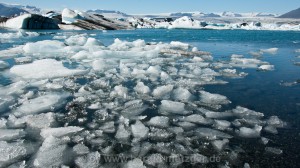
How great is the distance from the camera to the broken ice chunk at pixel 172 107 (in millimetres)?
4141

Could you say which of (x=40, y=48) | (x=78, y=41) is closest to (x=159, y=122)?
(x=40, y=48)

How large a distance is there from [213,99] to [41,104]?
2.74 m

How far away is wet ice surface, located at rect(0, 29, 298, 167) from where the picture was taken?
9.49 ft

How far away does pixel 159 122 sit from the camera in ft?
12.2

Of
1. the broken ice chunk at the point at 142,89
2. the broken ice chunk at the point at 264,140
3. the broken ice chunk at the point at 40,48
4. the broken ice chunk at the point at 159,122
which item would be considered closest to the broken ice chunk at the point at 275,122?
the broken ice chunk at the point at 264,140

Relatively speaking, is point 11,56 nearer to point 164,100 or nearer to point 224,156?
point 164,100

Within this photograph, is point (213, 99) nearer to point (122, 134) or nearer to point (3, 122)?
point (122, 134)

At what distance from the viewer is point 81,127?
3562 millimetres

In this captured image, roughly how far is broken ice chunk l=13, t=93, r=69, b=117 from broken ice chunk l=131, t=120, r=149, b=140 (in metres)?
1.44

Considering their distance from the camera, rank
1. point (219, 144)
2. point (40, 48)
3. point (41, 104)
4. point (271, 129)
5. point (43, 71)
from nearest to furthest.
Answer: point (219, 144), point (271, 129), point (41, 104), point (43, 71), point (40, 48)

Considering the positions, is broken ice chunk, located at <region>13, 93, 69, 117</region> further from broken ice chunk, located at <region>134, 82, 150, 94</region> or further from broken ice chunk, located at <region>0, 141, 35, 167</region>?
broken ice chunk, located at <region>134, 82, 150, 94</region>

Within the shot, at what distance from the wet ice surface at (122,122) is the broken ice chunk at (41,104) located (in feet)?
0.04

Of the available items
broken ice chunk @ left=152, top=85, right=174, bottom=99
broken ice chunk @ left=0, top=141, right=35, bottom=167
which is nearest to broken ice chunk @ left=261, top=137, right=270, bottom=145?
broken ice chunk @ left=152, top=85, right=174, bottom=99

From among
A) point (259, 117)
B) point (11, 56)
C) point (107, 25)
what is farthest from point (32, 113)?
point (107, 25)
